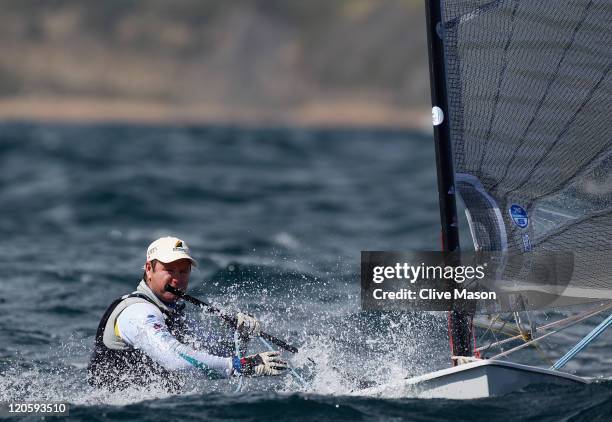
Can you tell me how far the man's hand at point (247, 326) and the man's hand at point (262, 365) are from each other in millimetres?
395

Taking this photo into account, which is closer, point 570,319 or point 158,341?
point 158,341

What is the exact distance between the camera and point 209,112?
3858 inches

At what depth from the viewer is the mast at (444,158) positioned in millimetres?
5969

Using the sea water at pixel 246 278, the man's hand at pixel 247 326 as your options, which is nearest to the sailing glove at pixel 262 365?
the sea water at pixel 246 278

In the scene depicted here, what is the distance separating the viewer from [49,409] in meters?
5.91

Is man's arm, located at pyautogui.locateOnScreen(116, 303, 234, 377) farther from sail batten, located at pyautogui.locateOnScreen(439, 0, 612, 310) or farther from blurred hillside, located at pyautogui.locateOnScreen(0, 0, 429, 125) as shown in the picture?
blurred hillside, located at pyautogui.locateOnScreen(0, 0, 429, 125)

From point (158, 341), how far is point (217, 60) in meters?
105

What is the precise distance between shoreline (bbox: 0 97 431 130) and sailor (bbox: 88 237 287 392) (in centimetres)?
8261

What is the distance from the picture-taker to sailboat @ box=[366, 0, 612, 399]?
6.04 meters

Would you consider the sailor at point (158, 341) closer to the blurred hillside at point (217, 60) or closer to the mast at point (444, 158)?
the mast at point (444, 158)

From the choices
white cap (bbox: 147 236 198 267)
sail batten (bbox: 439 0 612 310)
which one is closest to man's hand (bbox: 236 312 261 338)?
white cap (bbox: 147 236 198 267)

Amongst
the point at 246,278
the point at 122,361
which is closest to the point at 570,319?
the point at 122,361

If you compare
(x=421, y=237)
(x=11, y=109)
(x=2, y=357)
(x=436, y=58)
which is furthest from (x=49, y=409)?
(x=11, y=109)

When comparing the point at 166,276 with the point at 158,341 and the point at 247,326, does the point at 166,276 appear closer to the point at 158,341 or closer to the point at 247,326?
the point at 158,341
